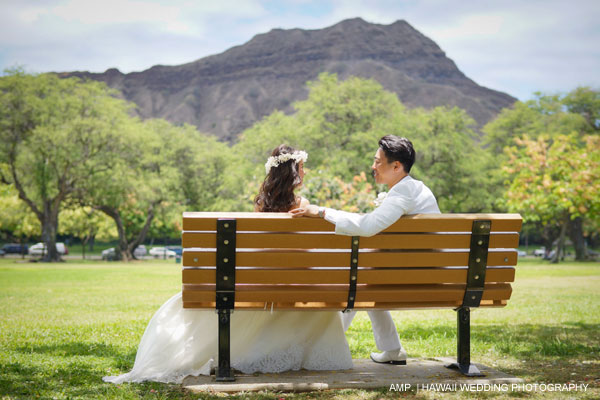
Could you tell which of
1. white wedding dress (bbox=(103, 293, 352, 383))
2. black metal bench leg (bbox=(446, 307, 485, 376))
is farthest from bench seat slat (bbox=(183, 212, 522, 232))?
white wedding dress (bbox=(103, 293, 352, 383))

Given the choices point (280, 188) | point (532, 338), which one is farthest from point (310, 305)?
point (532, 338)

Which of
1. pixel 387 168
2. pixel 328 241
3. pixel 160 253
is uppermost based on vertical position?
pixel 387 168

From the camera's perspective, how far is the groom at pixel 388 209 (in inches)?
141

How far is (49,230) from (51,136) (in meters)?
6.40

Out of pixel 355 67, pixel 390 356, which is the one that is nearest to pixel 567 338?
pixel 390 356

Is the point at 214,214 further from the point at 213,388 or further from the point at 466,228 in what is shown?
the point at 466,228

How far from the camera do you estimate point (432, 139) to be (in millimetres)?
40562

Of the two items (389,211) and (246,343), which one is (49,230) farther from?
(389,211)

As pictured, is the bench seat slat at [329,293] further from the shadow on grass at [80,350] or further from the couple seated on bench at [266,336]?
the shadow on grass at [80,350]

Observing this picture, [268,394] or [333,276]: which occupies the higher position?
[333,276]

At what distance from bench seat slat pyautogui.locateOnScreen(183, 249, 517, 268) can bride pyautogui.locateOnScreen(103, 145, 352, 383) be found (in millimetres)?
579

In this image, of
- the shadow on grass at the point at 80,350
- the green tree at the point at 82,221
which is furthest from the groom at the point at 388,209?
the green tree at the point at 82,221

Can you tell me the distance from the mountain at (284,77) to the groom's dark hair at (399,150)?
144m

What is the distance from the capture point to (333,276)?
374cm
